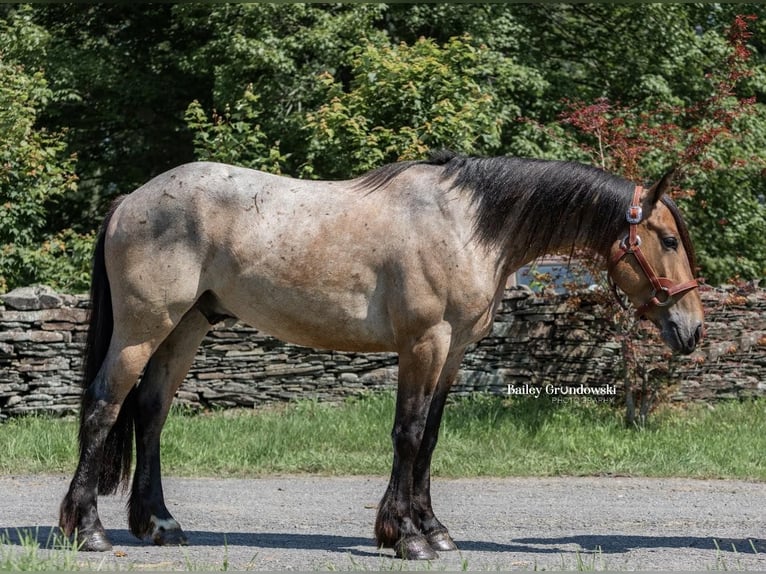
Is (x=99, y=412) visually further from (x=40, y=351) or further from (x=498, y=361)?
(x=498, y=361)

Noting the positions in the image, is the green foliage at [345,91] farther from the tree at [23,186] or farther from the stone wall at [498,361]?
the stone wall at [498,361]

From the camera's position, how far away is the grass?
27.9ft

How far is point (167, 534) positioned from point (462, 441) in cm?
418

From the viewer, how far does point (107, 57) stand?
645 inches

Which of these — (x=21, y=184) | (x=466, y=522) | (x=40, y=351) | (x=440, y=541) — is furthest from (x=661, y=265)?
(x=21, y=184)

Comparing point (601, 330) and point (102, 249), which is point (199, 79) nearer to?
point (601, 330)

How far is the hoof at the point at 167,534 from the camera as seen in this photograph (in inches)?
222

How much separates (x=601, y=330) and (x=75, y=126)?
9.77m

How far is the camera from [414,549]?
5273mm

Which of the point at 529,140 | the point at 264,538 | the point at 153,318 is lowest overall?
the point at 529,140

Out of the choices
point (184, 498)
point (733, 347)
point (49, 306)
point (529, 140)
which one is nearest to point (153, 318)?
point (184, 498)

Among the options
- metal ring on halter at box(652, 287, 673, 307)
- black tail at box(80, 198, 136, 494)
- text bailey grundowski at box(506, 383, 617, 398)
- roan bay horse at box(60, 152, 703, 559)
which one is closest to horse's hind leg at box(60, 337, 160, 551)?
roan bay horse at box(60, 152, 703, 559)

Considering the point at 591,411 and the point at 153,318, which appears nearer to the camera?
the point at 153,318

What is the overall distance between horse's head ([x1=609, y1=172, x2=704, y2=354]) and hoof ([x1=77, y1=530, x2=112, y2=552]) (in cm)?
311
